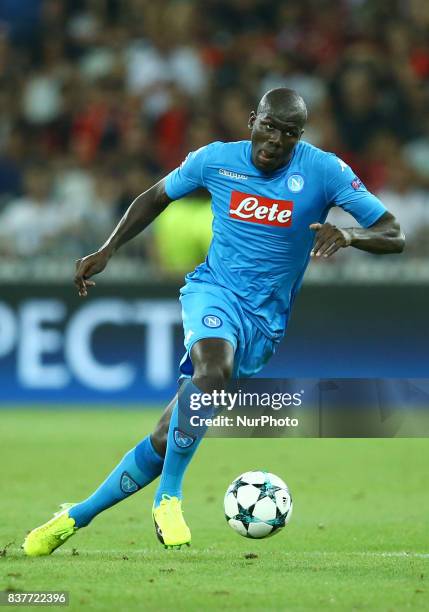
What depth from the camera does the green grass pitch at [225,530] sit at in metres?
5.32

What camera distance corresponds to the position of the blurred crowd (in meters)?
13.6

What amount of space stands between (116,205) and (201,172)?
270 inches

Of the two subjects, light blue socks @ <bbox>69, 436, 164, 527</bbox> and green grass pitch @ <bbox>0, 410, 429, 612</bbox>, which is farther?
light blue socks @ <bbox>69, 436, 164, 527</bbox>

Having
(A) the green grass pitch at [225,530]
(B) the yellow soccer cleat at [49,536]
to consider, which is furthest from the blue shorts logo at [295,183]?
(B) the yellow soccer cleat at [49,536]

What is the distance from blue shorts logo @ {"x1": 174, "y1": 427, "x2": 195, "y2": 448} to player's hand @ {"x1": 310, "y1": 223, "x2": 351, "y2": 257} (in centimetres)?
113

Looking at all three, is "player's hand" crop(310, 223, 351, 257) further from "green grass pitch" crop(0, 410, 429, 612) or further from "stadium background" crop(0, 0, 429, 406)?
"stadium background" crop(0, 0, 429, 406)

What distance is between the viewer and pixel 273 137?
643 cm

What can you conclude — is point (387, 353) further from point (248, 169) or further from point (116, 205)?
point (248, 169)

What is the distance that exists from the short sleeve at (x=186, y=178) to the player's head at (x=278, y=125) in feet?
1.20

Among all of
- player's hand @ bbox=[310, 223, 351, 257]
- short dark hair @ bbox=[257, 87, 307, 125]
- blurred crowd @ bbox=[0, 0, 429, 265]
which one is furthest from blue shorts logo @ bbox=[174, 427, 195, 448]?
blurred crowd @ bbox=[0, 0, 429, 265]

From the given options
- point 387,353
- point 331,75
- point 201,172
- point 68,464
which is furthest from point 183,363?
point 331,75

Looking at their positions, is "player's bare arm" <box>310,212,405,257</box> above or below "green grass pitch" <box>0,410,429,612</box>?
above

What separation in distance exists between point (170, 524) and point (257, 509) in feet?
1.38

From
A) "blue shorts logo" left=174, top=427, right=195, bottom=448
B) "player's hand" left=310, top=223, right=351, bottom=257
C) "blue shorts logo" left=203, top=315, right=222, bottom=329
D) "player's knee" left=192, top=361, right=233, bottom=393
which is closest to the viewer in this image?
"player's hand" left=310, top=223, right=351, bottom=257
